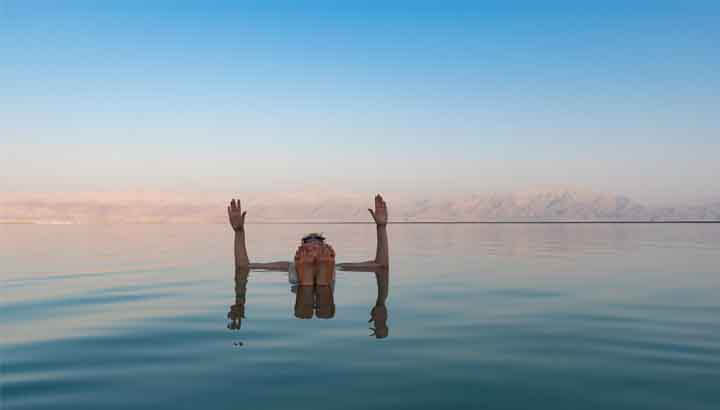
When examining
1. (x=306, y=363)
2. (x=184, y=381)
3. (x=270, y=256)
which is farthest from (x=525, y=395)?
(x=270, y=256)

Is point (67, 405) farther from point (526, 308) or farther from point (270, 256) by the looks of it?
point (270, 256)

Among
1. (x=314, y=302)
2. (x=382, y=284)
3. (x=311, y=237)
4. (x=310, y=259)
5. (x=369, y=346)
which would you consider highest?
(x=311, y=237)

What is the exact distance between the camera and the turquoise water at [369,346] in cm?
944

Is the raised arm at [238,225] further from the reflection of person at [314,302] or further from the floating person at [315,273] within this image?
the reflection of person at [314,302]

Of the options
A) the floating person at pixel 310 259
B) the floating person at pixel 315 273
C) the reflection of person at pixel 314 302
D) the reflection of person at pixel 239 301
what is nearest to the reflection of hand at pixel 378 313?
the floating person at pixel 315 273

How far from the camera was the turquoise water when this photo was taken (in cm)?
944

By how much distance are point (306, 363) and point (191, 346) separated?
3272 mm

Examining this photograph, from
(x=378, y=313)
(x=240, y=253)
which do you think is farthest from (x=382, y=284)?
(x=240, y=253)

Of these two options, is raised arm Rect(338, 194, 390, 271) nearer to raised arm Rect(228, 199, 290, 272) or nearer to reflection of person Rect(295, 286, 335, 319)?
raised arm Rect(228, 199, 290, 272)

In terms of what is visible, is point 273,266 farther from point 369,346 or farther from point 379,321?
point 369,346

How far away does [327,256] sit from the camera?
23.4m

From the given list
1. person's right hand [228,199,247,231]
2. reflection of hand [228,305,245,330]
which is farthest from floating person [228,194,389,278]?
reflection of hand [228,305,245,330]

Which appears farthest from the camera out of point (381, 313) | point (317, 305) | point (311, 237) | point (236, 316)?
point (311, 237)

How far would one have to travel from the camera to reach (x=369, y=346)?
42.9ft
